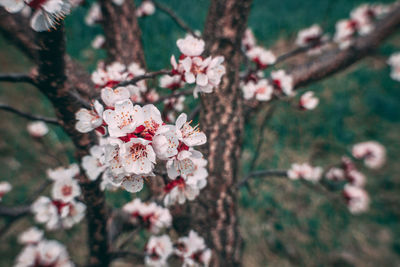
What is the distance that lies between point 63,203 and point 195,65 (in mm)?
648

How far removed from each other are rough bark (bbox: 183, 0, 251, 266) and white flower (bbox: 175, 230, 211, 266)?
0.09m

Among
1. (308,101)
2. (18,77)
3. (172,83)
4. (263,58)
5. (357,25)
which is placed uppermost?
(357,25)

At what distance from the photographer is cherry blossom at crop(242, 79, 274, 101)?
1.00m

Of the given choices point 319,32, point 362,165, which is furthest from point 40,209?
point 362,165

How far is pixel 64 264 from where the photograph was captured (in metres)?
0.86

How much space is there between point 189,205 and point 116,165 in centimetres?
63

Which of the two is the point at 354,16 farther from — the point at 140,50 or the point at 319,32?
the point at 140,50

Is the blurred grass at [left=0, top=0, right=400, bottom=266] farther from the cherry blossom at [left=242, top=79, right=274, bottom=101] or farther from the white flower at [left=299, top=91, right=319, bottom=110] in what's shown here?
the white flower at [left=299, top=91, right=319, bottom=110]

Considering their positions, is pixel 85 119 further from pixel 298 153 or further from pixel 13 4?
pixel 298 153

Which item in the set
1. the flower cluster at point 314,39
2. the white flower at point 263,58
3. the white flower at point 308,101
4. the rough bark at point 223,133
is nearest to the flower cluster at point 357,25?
the flower cluster at point 314,39

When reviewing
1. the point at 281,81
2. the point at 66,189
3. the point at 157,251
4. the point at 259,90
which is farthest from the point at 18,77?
the point at 281,81

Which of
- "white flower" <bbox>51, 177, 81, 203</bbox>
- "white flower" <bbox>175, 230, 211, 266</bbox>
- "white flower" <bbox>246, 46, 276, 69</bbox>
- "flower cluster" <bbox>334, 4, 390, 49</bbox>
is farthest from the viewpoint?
"flower cluster" <bbox>334, 4, 390, 49</bbox>

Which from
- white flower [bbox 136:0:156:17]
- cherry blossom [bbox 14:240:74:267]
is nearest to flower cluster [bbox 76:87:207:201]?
cherry blossom [bbox 14:240:74:267]

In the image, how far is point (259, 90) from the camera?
1.03 meters
